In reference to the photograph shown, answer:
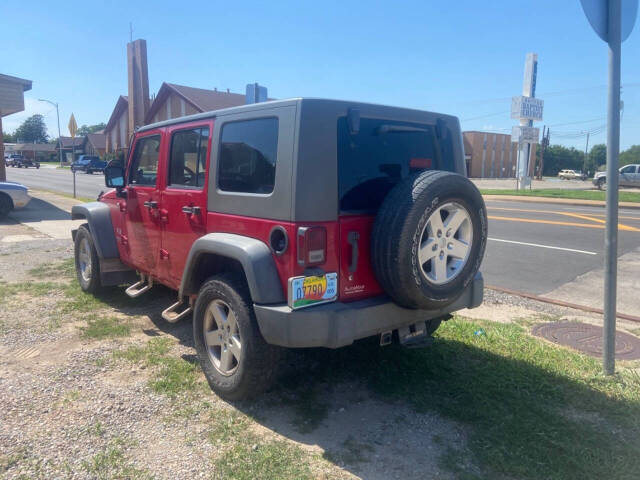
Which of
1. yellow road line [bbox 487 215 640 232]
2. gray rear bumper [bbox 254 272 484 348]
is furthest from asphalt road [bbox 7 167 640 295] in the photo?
gray rear bumper [bbox 254 272 484 348]

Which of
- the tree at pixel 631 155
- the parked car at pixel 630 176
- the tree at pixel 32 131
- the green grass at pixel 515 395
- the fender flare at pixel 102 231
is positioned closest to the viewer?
the green grass at pixel 515 395

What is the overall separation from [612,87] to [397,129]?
1.66 meters

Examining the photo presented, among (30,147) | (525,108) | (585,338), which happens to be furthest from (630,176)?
(30,147)

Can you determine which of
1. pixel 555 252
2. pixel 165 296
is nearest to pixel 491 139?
pixel 555 252

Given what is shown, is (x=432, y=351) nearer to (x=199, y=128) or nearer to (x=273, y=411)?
(x=273, y=411)

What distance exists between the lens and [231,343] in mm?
3586

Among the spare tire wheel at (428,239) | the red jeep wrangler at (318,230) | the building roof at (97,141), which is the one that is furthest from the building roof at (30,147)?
the spare tire wheel at (428,239)

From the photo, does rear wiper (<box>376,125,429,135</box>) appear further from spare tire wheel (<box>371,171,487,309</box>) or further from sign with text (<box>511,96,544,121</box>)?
sign with text (<box>511,96,544,121</box>)

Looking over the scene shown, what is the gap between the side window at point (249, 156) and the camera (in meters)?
3.31

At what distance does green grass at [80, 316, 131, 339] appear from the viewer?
493 cm

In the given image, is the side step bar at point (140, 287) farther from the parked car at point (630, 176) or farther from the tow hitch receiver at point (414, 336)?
the parked car at point (630, 176)

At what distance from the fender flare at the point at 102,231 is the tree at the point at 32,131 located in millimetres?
157657

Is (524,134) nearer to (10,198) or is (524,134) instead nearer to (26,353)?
(10,198)

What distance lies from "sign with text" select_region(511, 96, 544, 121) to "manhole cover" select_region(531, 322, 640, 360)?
2872cm
